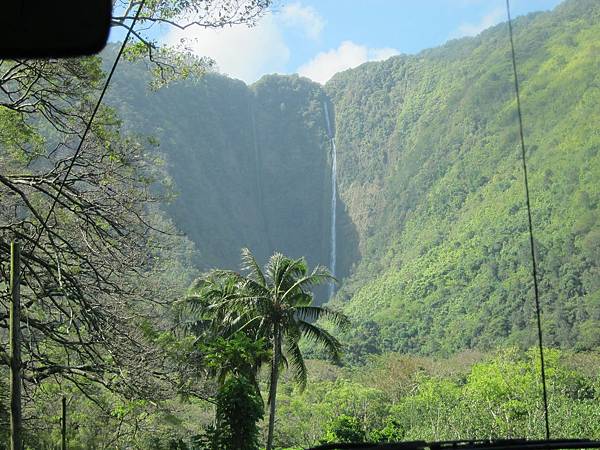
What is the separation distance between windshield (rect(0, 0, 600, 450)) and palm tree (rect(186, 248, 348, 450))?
0.25 ft

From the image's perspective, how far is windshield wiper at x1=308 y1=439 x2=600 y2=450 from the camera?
7.19ft

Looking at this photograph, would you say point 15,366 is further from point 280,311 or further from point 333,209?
point 333,209

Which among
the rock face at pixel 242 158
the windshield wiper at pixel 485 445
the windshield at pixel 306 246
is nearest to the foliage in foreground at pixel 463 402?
the windshield at pixel 306 246

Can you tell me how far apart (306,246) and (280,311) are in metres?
87.2

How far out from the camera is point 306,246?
11150 centimetres

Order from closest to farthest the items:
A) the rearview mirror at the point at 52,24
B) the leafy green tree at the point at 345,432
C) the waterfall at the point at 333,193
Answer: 1. the rearview mirror at the point at 52,24
2. the leafy green tree at the point at 345,432
3. the waterfall at the point at 333,193

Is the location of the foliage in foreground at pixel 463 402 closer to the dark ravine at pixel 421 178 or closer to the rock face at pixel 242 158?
the dark ravine at pixel 421 178

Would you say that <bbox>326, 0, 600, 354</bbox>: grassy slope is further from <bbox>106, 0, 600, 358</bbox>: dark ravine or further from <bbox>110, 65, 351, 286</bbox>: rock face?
<bbox>110, 65, 351, 286</bbox>: rock face

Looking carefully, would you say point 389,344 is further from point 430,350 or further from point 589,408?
point 589,408

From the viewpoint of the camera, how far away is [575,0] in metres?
96.2

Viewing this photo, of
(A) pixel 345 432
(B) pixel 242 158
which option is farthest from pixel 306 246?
(A) pixel 345 432

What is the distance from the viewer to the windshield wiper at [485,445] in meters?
2.19

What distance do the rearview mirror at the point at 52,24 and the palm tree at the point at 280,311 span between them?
22.0 metres

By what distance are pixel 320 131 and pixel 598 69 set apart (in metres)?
61.3
